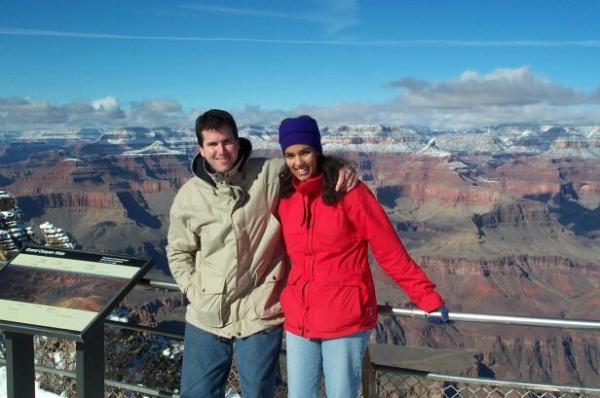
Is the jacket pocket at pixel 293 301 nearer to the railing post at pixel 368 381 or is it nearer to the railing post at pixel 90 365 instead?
the railing post at pixel 368 381

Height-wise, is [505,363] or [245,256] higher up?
[245,256]

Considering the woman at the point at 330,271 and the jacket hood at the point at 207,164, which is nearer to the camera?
the woman at the point at 330,271

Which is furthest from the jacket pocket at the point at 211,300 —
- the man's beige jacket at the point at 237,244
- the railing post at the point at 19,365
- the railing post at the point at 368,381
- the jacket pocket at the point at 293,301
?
the railing post at the point at 19,365

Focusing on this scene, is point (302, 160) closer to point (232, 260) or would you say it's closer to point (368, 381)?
point (232, 260)

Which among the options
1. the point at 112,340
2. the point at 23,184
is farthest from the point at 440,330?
the point at 23,184

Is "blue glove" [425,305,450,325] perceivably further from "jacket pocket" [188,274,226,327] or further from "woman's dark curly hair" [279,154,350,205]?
"jacket pocket" [188,274,226,327]

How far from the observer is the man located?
13.8ft

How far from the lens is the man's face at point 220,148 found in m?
4.14

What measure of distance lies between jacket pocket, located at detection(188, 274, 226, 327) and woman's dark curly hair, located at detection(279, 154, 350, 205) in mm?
806

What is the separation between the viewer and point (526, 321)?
170 inches

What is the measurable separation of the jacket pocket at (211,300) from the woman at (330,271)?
482mm

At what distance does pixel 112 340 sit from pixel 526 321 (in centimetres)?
596

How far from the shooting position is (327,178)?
13.0 ft

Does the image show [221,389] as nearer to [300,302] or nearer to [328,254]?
[300,302]
